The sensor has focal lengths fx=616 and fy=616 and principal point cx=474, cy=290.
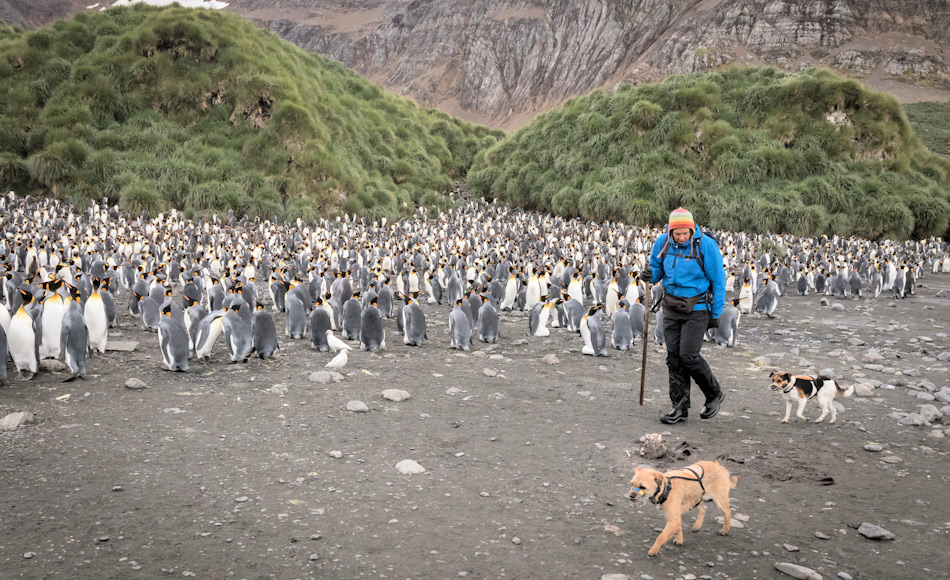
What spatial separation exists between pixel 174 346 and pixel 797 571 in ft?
16.8

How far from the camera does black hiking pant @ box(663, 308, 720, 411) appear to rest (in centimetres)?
450

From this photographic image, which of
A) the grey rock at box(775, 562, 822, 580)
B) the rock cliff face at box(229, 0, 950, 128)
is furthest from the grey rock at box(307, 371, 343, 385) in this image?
the rock cliff face at box(229, 0, 950, 128)

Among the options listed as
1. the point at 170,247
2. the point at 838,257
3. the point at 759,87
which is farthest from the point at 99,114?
the point at 759,87

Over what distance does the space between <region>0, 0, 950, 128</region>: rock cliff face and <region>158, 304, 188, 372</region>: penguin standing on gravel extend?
177 feet

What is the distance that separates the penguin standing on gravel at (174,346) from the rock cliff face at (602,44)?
5320 cm

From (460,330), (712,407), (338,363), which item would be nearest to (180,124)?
(460,330)

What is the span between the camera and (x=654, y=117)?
84.4 feet

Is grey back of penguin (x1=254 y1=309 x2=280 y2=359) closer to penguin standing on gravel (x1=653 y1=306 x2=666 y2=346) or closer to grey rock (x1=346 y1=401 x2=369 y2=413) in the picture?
grey rock (x1=346 y1=401 x2=369 y2=413)

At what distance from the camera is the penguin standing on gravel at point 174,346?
557 centimetres

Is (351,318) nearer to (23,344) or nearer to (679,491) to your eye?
(23,344)

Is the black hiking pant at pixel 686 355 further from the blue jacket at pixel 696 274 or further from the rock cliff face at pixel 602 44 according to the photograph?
the rock cliff face at pixel 602 44

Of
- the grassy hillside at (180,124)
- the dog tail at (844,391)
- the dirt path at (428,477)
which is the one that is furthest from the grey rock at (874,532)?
the grassy hillside at (180,124)

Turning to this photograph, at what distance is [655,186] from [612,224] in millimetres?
2393

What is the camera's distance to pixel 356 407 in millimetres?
4855
